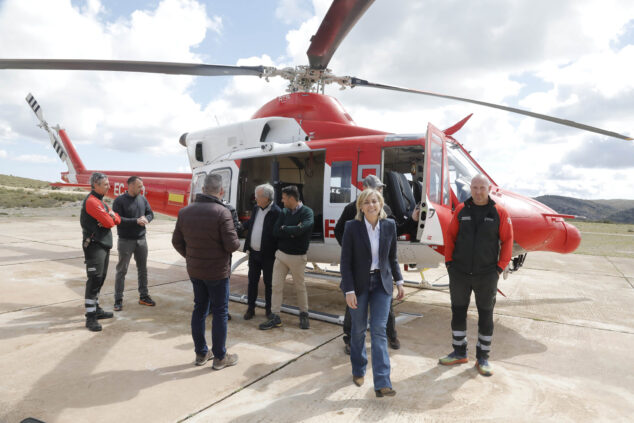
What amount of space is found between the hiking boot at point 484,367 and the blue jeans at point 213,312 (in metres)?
2.29

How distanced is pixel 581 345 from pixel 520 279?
409 centimetres

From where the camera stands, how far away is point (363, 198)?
303cm

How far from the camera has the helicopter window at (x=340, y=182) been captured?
530 cm

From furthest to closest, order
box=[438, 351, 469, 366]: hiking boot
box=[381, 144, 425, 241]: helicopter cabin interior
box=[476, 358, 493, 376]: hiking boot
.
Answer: box=[381, 144, 425, 241]: helicopter cabin interior, box=[438, 351, 469, 366]: hiking boot, box=[476, 358, 493, 376]: hiking boot

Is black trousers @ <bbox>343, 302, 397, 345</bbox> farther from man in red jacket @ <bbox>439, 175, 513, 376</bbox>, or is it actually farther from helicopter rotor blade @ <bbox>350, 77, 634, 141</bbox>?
helicopter rotor blade @ <bbox>350, 77, 634, 141</bbox>

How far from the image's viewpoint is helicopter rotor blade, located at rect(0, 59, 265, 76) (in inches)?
211

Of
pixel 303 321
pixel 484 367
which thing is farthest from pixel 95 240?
pixel 484 367

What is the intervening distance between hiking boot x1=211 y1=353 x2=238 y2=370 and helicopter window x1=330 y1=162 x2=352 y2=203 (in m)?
2.66

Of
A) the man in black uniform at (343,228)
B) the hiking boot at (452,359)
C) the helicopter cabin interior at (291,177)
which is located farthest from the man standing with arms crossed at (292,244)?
the helicopter cabin interior at (291,177)

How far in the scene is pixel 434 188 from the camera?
177 inches

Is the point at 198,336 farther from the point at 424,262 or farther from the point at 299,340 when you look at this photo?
the point at 424,262

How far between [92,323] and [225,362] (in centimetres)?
188

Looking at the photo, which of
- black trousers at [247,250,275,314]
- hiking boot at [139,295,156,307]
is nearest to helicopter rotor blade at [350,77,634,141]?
black trousers at [247,250,275,314]

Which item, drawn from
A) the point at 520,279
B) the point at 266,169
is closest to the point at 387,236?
the point at 266,169
